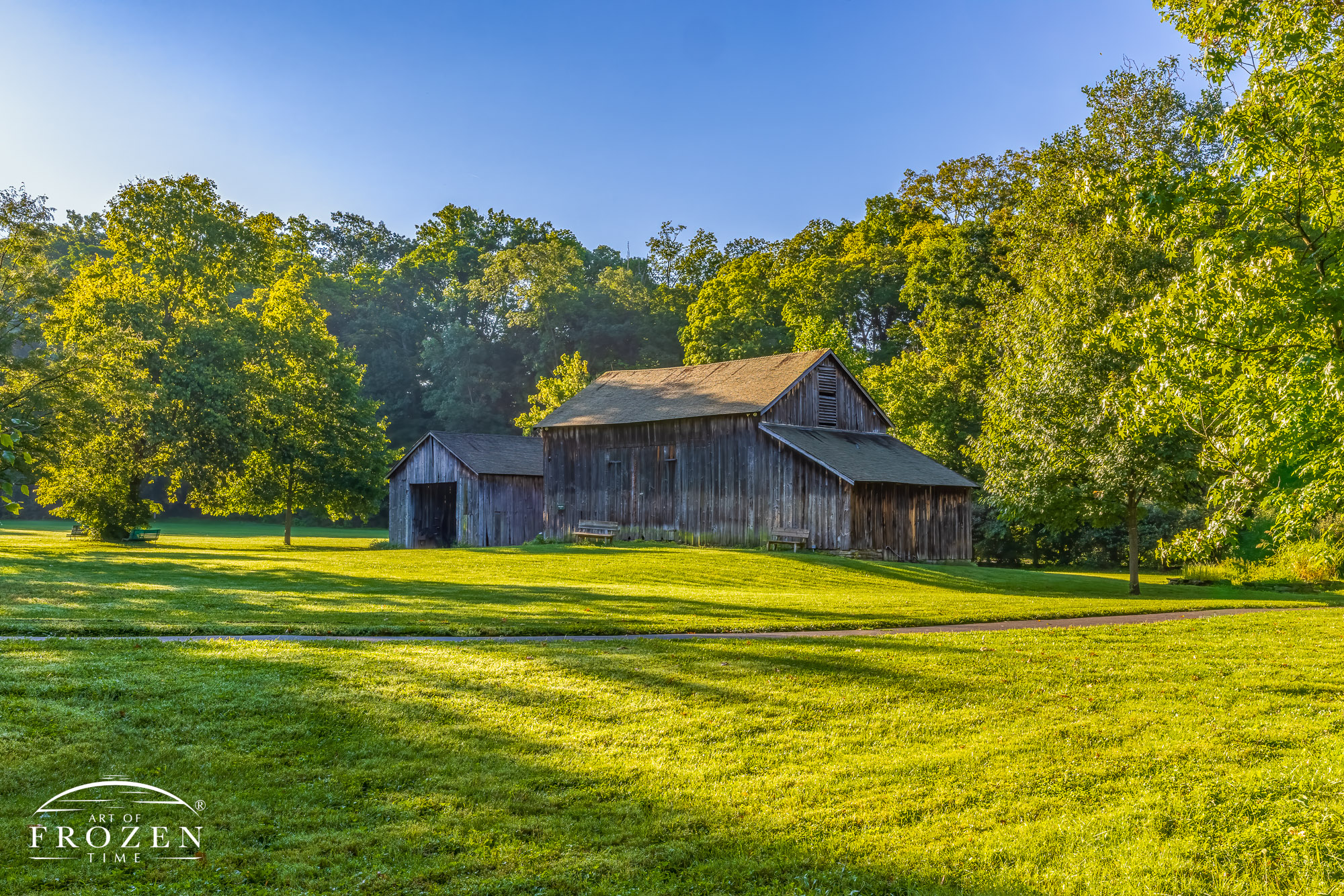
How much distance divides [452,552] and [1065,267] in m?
22.4

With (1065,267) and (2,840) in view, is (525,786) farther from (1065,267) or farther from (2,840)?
(1065,267)

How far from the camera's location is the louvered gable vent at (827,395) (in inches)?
1558

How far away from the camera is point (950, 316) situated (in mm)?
52812

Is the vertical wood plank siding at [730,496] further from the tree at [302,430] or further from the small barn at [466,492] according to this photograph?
the tree at [302,430]

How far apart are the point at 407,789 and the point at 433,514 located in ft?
144

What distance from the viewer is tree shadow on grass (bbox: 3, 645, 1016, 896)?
237 inches

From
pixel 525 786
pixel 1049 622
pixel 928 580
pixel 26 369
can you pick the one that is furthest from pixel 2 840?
pixel 26 369

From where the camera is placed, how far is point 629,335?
78188 mm

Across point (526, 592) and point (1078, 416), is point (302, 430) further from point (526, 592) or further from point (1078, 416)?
point (1078, 416)

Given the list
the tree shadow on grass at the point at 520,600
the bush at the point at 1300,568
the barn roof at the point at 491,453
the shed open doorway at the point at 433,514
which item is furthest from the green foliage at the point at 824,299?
the tree shadow on grass at the point at 520,600

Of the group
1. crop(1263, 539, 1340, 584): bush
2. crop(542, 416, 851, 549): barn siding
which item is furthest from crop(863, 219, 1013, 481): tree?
crop(1263, 539, 1340, 584): bush

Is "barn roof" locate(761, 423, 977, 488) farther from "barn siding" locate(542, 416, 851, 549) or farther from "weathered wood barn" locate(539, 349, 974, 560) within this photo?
"barn siding" locate(542, 416, 851, 549)

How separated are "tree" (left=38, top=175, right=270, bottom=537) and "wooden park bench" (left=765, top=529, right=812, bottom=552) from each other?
23.5 meters

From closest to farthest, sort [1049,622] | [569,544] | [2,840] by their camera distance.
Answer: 1. [2,840]
2. [1049,622]
3. [569,544]
